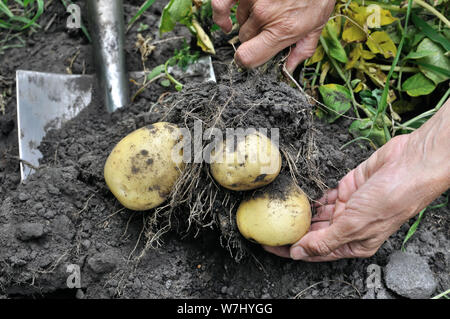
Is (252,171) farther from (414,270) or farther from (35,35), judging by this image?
(35,35)

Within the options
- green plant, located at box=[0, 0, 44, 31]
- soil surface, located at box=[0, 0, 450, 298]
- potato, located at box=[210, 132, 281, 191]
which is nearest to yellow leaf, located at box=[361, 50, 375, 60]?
soil surface, located at box=[0, 0, 450, 298]

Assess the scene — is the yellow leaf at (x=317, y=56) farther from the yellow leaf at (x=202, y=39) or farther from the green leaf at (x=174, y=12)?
the green leaf at (x=174, y=12)

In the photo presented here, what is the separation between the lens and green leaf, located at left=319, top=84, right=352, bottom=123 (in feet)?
5.38

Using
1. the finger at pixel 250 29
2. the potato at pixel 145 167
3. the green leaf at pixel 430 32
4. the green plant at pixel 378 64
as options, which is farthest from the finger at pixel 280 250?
the green leaf at pixel 430 32

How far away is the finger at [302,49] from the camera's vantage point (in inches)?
62.5

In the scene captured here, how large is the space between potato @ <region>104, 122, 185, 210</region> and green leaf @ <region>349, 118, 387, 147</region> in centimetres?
72

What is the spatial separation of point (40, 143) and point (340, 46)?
1.27m

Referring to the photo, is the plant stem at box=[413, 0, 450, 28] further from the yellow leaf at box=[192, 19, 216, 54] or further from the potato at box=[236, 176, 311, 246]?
the potato at box=[236, 176, 311, 246]

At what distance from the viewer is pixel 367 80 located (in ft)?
6.05

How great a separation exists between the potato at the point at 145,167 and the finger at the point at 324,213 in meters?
0.49

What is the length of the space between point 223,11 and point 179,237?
831 mm

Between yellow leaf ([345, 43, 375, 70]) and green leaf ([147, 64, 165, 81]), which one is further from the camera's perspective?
green leaf ([147, 64, 165, 81])

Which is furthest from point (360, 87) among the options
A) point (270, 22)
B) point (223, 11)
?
point (223, 11)
